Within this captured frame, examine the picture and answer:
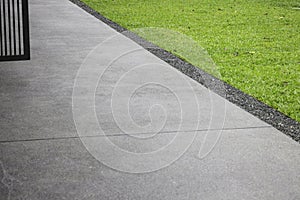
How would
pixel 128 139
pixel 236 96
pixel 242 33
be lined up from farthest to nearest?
pixel 242 33
pixel 236 96
pixel 128 139

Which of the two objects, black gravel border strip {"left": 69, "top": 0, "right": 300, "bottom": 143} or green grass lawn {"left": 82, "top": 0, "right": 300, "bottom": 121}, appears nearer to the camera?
black gravel border strip {"left": 69, "top": 0, "right": 300, "bottom": 143}

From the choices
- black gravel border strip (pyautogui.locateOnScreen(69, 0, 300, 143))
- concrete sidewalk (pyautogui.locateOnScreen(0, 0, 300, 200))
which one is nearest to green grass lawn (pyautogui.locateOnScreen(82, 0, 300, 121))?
black gravel border strip (pyautogui.locateOnScreen(69, 0, 300, 143))

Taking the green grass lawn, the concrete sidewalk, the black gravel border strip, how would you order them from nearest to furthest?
the concrete sidewalk → the black gravel border strip → the green grass lawn

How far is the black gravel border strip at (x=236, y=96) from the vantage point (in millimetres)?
4995

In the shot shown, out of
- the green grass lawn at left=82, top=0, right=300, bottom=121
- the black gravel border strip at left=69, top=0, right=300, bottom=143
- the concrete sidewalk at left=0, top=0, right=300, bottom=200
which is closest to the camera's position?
the concrete sidewalk at left=0, top=0, right=300, bottom=200

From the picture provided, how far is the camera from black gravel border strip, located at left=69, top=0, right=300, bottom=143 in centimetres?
499

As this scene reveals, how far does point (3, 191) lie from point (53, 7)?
8.81 m

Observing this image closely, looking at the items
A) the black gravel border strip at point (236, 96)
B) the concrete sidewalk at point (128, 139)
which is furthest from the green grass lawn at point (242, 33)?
the concrete sidewalk at point (128, 139)

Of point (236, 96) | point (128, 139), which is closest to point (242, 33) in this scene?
point (236, 96)

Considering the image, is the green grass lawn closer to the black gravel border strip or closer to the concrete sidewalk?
the black gravel border strip

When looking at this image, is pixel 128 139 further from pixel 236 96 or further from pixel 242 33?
pixel 242 33

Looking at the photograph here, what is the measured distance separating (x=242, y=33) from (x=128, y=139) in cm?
537

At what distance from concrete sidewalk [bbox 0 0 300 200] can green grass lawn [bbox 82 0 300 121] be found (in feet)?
2.42

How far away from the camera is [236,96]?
19.1 ft
